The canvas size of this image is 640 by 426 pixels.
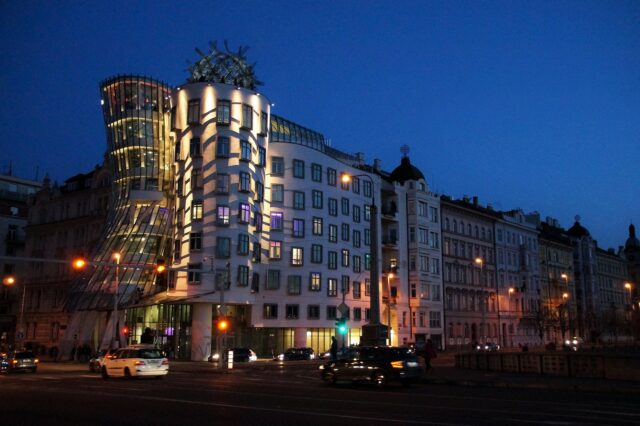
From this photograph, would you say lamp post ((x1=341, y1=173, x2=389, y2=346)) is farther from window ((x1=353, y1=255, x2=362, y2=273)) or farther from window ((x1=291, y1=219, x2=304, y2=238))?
window ((x1=353, y1=255, x2=362, y2=273))

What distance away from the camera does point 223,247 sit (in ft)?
187

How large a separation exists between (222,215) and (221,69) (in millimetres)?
15351

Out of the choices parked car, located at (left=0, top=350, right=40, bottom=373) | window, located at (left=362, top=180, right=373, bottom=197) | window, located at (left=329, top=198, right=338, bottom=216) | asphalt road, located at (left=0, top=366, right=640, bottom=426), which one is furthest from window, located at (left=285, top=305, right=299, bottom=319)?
asphalt road, located at (left=0, top=366, right=640, bottom=426)

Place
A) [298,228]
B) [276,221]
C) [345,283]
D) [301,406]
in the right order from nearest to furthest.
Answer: [301,406], [276,221], [298,228], [345,283]

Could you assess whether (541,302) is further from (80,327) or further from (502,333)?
(80,327)

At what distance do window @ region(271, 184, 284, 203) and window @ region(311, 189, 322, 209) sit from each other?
3789mm

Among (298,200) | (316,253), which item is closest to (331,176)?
(298,200)

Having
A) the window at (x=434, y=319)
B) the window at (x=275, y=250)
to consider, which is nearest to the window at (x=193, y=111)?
the window at (x=275, y=250)

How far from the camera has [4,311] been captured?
88125 millimetres

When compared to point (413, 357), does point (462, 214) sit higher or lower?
higher

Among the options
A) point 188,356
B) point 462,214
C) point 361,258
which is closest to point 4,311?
point 188,356

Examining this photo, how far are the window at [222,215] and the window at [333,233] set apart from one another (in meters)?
15.8

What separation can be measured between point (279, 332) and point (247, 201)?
14.5 m

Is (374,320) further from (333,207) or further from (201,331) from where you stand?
(333,207)
